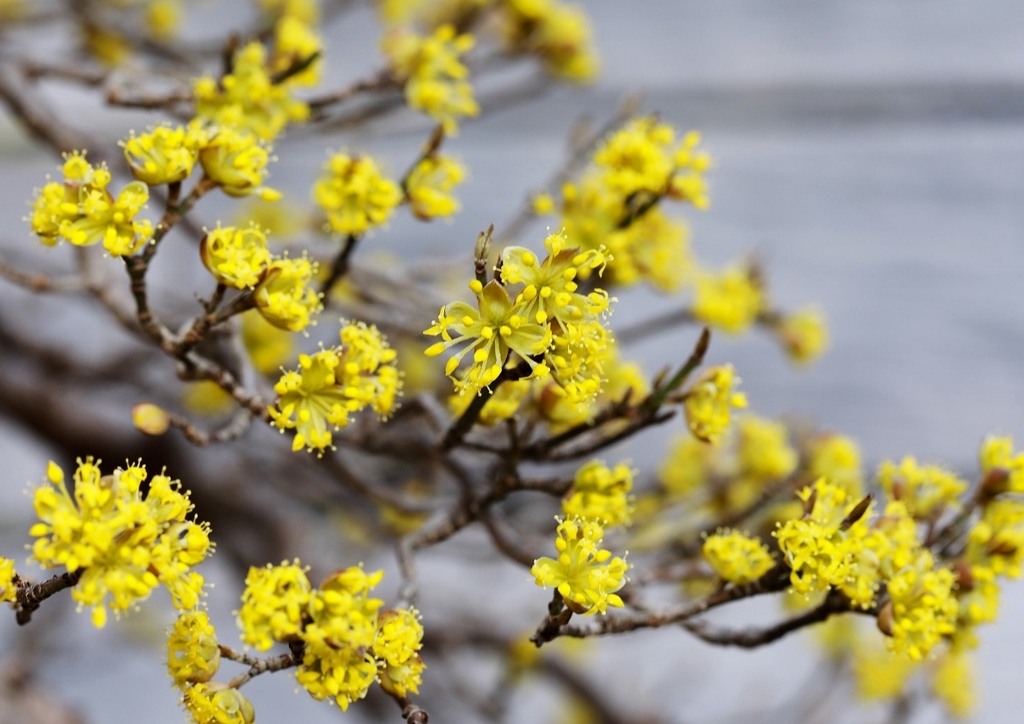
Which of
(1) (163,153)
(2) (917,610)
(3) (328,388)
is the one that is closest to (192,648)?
(3) (328,388)

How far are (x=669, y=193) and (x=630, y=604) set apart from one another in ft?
0.83

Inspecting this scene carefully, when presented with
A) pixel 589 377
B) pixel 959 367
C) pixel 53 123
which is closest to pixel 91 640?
pixel 53 123

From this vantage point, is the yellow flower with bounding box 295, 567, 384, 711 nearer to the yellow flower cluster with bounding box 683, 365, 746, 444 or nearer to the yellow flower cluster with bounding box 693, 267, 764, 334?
the yellow flower cluster with bounding box 683, 365, 746, 444

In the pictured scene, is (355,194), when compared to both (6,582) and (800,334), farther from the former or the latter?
(800,334)

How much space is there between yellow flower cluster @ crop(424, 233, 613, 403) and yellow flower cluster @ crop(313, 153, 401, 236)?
150 millimetres

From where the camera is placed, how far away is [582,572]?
0.42 m

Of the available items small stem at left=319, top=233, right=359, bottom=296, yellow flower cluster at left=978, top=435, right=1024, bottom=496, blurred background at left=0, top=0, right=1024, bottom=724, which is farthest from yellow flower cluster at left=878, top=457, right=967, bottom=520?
blurred background at left=0, top=0, right=1024, bottom=724

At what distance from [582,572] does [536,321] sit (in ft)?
0.38

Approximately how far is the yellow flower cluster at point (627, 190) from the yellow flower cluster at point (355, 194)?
0.12m

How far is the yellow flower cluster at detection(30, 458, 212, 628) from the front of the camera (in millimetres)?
365

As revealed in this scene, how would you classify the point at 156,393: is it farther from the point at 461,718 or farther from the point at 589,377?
the point at 589,377

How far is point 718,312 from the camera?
78cm

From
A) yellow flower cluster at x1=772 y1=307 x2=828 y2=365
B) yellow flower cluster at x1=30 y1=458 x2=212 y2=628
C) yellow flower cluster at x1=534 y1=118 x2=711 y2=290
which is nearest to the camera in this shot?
yellow flower cluster at x1=30 y1=458 x2=212 y2=628

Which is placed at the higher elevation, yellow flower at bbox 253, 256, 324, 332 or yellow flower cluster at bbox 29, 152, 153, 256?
yellow flower cluster at bbox 29, 152, 153, 256
